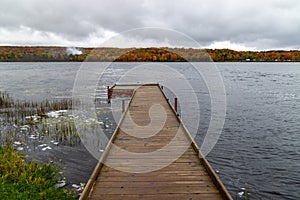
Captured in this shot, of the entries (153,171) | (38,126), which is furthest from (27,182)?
(38,126)

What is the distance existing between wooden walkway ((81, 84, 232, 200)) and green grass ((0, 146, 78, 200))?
1426 millimetres

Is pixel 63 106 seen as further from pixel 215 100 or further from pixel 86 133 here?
pixel 215 100

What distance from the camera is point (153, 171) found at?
5512 mm

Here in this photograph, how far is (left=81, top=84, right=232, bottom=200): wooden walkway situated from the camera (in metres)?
4.59

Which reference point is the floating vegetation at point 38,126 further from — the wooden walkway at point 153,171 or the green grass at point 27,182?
the wooden walkway at point 153,171

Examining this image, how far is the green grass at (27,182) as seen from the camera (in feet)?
18.3

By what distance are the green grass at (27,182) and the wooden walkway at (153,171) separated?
143cm

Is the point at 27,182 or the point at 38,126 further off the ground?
the point at 27,182

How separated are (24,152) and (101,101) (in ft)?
40.3

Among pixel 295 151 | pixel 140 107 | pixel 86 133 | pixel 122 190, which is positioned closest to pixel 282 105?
pixel 295 151

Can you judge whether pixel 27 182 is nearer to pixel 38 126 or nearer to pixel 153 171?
pixel 153 171

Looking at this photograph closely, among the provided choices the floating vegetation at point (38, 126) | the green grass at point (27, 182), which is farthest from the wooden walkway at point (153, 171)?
the floating vegetation at point (38, 126)

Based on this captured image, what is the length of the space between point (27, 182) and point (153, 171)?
9.60 feet

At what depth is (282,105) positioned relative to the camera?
21.2 metres
